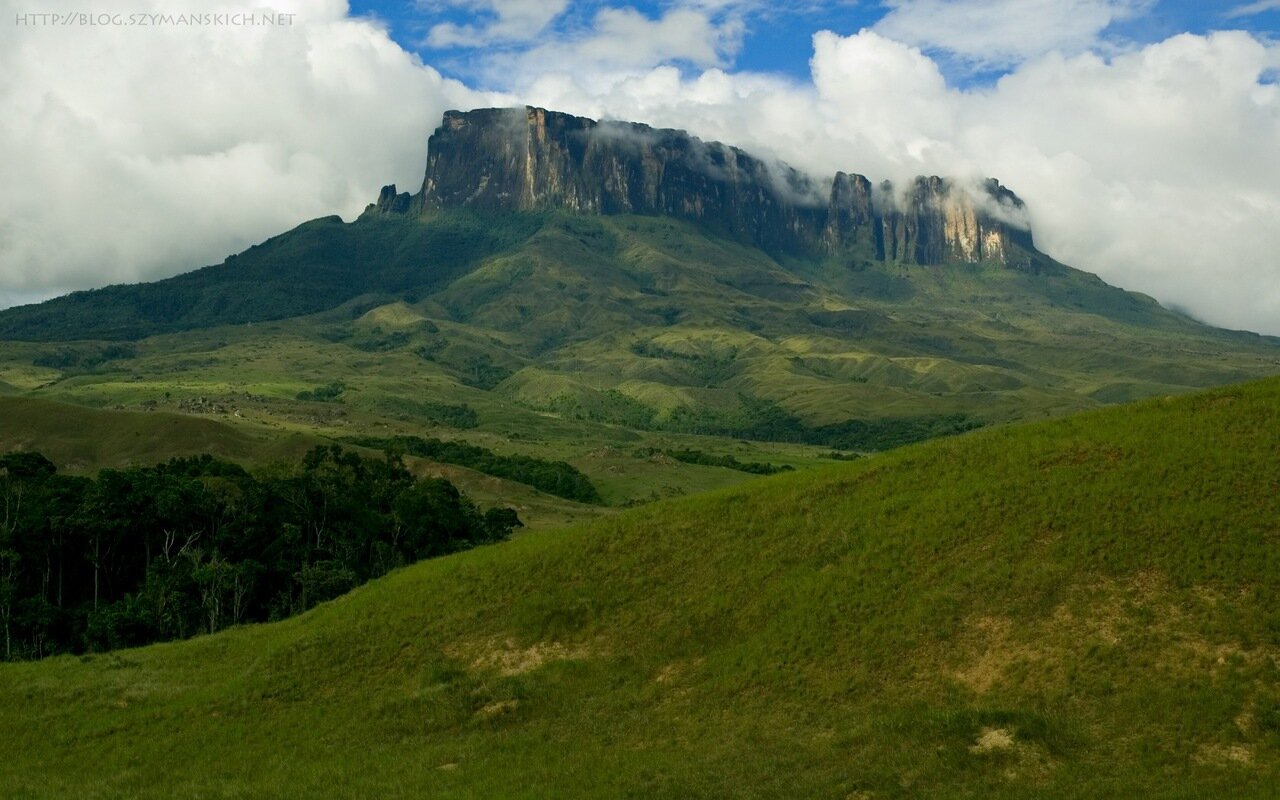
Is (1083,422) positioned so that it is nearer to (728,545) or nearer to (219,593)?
(728,545)

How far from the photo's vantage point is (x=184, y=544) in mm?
73500

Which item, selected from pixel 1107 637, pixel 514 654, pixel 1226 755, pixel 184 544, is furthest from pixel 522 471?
pixel 1226 755

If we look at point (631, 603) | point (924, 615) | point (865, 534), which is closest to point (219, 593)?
point (631, 603)

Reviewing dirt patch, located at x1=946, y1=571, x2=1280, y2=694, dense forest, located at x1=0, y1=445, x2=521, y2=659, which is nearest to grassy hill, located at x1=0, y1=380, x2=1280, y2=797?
dirt patch, located at x1=946, y1=571, x2=1280, y2=694

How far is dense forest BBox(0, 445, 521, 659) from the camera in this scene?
6631cm

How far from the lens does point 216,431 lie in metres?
173

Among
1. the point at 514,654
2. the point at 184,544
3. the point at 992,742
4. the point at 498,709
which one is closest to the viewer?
the point at 992,742

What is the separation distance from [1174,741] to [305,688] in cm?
3002

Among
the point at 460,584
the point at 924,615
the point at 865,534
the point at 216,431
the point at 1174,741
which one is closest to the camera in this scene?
the point at 1174,741

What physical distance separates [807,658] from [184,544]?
5245cm

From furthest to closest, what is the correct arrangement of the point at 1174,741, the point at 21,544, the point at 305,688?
the point at 21,544 < the point at 305,688 < the point at 1174,741

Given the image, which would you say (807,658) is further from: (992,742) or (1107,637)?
(1107,637)

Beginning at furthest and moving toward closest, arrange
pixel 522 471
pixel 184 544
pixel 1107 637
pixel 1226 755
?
pixel 522 471
pixel 184 544
pixel 1107 637
pixel 1226 755

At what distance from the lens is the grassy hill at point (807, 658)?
30.2m
